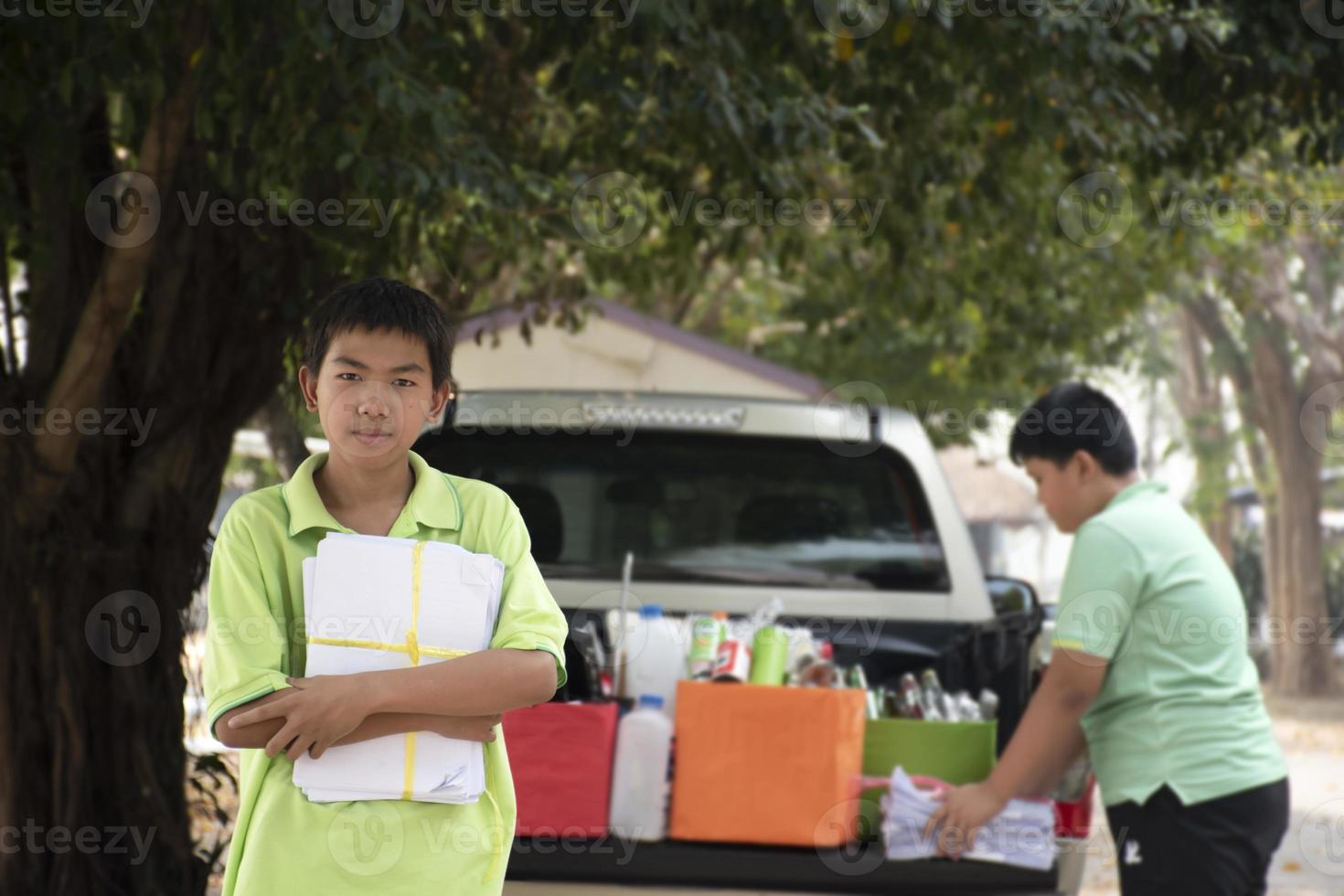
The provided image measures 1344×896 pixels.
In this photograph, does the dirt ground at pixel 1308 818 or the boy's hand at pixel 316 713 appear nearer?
the boy's hand at pixel 316 713

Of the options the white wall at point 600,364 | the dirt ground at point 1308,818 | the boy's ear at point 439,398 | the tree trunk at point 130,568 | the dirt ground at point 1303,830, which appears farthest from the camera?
the white wall at point 600,364

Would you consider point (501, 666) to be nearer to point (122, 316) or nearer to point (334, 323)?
point (334, 323)

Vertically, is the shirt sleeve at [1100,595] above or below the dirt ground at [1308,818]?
above

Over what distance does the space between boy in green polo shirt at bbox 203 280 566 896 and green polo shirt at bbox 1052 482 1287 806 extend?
1.61 metres

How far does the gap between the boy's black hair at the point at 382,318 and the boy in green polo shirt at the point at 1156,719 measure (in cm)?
170

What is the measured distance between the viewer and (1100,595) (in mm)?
3461

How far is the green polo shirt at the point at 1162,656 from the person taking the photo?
342cm

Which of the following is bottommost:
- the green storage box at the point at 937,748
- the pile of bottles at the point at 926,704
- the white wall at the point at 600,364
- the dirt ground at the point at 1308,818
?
the dirt ground at the point at 1308,818

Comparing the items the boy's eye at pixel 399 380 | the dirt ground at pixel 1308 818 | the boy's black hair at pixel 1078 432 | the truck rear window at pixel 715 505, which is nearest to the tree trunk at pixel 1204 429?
the dirt ground at pixel 1308 818

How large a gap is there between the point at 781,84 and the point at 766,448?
181 cm

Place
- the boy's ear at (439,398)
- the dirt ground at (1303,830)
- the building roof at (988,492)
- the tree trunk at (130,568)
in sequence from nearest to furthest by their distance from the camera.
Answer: the boy's ear at (439,398)
the tree trunk at (130,568)
the dirt ground at (1303,830)
the building roof at (988,492)

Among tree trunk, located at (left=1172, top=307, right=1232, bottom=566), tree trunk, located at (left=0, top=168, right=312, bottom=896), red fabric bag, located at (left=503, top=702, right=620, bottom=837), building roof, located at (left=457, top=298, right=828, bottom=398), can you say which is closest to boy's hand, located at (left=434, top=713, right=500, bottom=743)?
red fabric bag, located at (left=503, top=702, right=620, bottom=837)

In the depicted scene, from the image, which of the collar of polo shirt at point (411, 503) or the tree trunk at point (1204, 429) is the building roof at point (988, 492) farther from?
the collar of polo shirt at point (411, 503)

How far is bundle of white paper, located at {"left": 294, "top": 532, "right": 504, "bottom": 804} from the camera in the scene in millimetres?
2117
